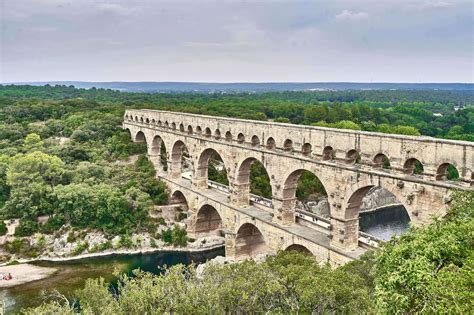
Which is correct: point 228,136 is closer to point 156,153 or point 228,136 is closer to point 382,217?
point 156,153

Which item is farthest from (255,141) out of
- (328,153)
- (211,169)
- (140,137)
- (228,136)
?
(140,137)

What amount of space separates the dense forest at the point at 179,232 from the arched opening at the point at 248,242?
1175cm

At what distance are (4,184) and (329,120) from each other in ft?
198

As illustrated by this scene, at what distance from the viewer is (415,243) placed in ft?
52.2

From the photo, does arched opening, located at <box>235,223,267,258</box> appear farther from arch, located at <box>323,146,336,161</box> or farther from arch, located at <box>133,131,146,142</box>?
arch, located at <box>133,131,146,142</box>

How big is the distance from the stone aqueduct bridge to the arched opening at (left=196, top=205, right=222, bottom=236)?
0.12m

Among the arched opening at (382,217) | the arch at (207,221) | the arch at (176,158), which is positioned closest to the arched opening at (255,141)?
the arch at (207,221)

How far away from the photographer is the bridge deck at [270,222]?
30700mm

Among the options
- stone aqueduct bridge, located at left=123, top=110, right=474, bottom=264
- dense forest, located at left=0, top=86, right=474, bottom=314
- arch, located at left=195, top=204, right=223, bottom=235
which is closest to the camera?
dense forest, located at left=0, top=86, right=474, bottom=314

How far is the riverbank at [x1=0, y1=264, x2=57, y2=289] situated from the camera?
4003cm

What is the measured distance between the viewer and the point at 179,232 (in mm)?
48750

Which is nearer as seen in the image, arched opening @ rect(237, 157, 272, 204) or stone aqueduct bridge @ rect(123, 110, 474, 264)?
stone aqueduct bridge @ rect(123, 110, 474, 264)

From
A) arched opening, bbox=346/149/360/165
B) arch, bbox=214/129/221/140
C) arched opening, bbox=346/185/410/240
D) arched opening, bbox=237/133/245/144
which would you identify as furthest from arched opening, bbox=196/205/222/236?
arched opening, bbox=346/149/360/165

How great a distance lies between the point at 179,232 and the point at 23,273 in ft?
50.6
